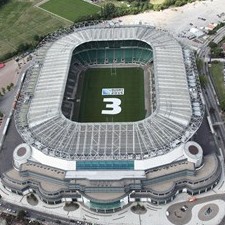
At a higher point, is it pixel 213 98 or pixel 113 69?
pixel 113 69

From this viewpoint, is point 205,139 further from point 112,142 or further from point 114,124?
point 112,142

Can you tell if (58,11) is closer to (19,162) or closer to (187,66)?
(187,66)

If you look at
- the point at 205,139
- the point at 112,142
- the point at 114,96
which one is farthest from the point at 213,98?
the point at 112,142

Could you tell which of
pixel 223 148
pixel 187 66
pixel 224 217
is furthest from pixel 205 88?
pixel 224 217

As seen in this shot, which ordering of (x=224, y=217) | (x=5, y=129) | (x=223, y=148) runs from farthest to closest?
1. (x=5, y=129)
2. (x=223, y=148)
3. (x=224, y=217)

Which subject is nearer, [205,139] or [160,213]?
[160,213]

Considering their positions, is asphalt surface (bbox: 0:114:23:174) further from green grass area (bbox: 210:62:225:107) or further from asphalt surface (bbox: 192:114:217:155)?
green grass area (bbox: 210:62:225:107)
